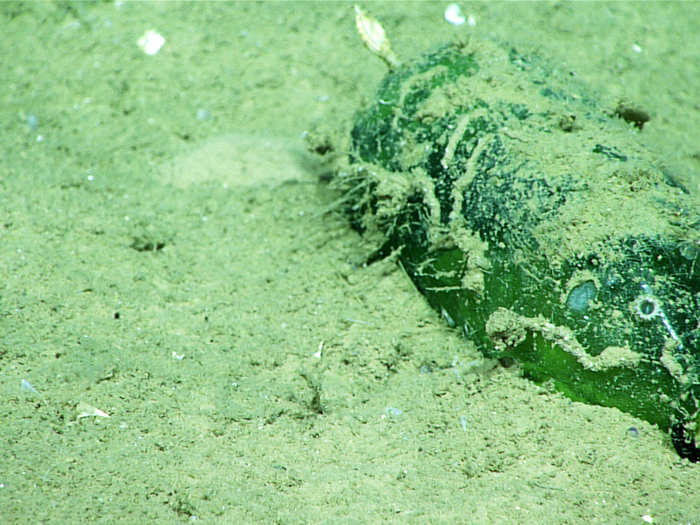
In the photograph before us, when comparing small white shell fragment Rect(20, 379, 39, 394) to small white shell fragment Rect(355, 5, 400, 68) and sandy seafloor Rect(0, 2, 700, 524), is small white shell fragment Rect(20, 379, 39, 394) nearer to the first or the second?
sandy seafloor Rect(0, 2, 700, 524)

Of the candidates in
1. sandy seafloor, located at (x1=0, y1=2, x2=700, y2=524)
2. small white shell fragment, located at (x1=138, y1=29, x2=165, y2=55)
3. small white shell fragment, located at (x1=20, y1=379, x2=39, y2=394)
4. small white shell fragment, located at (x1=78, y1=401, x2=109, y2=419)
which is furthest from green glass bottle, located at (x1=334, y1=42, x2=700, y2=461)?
small white shell fragment, located at (x1=138, y1=29, x2=165, y2=55)

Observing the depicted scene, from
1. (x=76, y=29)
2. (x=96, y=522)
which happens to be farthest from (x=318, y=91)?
(x=96, y=522)

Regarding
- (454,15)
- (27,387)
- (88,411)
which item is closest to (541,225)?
(88,411)

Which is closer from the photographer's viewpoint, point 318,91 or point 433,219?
point 433,219

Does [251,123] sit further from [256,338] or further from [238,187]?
[256,338]

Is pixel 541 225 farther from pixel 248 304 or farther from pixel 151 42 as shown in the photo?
pixel 151 42

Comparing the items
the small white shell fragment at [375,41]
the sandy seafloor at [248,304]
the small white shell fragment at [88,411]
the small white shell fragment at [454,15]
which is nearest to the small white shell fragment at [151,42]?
the sandy seafloor at [248,304]

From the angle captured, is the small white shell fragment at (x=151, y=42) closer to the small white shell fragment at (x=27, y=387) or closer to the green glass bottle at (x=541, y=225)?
the green glass bottle at (x=541, y=225)
